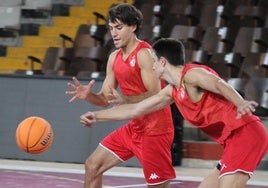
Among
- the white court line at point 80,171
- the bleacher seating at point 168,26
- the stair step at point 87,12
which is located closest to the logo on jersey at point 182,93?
the white court line at point 80,171

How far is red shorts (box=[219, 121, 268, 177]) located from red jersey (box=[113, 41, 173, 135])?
1.15m

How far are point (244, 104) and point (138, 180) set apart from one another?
509 centimetres

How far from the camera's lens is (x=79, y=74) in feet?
46.3

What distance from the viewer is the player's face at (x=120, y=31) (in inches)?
257

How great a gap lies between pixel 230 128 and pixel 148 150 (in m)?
1.20

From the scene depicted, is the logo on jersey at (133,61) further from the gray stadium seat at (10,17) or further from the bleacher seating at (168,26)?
the gray stadium seat at (10,17)

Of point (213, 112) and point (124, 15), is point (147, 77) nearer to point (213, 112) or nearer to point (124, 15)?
point (124, 15)

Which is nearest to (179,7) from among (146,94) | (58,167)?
(58,167)

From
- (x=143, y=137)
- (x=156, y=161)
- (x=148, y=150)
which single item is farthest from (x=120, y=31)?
(x=156, y=161)

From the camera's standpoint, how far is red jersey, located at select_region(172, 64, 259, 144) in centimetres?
556

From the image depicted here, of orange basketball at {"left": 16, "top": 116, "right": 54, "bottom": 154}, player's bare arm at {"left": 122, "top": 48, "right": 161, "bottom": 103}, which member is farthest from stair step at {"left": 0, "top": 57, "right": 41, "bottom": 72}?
player's bare arm at {"left": 122, "top": 48, "right": 161, "bottom": 103}

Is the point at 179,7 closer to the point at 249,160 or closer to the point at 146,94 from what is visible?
the point at 146,94

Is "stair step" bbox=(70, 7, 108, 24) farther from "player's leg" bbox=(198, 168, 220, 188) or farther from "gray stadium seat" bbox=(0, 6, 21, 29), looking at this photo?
"player's leg" bbox=(198, 168, 220, 188)

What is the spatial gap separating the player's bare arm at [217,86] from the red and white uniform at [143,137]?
1.13 m
